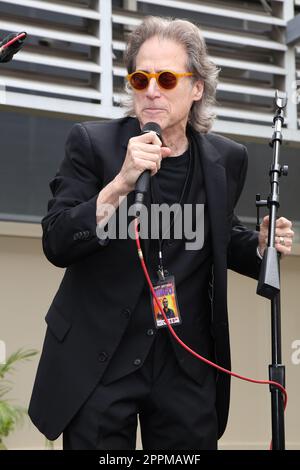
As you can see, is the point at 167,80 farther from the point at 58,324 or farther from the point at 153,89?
the point at 58,324

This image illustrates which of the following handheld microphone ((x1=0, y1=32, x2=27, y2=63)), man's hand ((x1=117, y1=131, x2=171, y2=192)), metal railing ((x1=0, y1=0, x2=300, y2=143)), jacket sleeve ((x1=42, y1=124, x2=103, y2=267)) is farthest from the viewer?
metal railing ((x1=0, y1=0, x2=300, y2=143))

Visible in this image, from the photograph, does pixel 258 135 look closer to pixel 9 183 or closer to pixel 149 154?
pixel 9 183

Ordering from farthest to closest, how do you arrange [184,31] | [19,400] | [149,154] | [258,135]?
[19,400] → [258,135] → [184,31] → [149,154]

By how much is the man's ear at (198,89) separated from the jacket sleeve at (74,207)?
15.9 inches

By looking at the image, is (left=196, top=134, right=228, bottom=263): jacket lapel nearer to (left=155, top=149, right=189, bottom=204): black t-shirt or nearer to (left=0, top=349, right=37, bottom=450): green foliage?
(left=155, top=149, right=189, bottom=204): black t-shirt

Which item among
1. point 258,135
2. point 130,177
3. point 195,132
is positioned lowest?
point 130,177

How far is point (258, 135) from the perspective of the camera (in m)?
5.82

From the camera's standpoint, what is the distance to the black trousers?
2322 mm

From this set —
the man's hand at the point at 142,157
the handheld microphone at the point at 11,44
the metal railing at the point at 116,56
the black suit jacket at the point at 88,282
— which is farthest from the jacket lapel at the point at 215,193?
the metal railing at the point at 116,56

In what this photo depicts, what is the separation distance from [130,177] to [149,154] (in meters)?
0.08

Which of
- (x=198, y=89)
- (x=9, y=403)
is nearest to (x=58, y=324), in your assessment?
(x=198, y=89)

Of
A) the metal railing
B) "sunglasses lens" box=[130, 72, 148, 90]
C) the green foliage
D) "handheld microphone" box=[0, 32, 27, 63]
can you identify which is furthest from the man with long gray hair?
the green foliage

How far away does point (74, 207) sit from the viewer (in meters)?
2.36

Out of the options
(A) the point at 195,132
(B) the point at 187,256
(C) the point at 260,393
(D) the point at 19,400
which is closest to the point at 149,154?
(B) the point at 187,256
